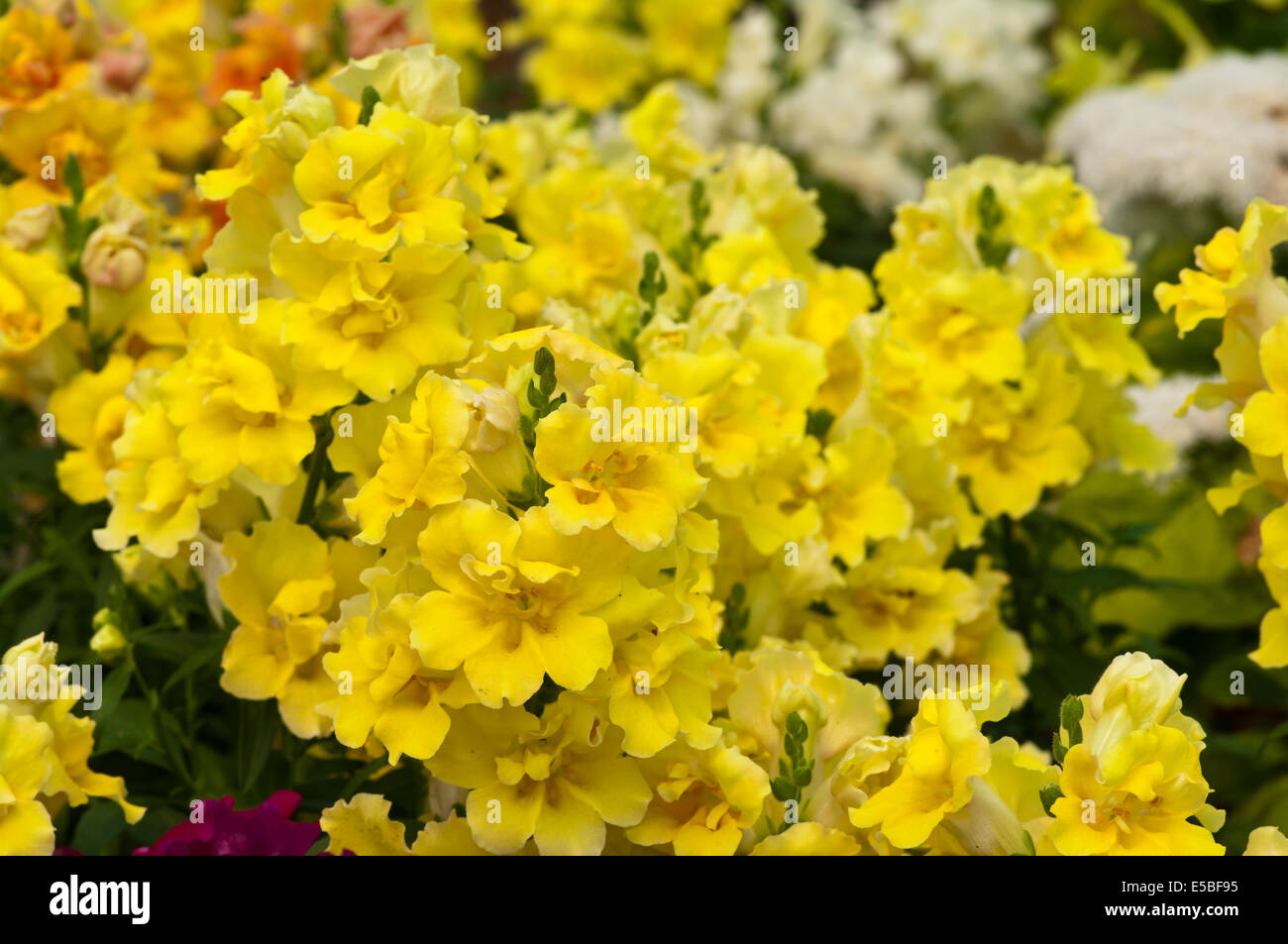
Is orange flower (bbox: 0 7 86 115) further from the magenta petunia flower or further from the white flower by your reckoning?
the white flower

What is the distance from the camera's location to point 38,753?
994mm

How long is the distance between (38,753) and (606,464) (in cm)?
44

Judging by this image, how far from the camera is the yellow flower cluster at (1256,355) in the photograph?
114cm

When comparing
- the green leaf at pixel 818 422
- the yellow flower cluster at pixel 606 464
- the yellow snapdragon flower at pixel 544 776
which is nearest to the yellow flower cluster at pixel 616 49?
the yellow flower cluster at pixel 606 464

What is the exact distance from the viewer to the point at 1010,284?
4.77 feet

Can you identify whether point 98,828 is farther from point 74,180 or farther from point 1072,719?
point 1072,719

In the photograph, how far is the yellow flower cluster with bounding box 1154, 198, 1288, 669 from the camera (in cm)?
114

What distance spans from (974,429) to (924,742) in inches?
23.1

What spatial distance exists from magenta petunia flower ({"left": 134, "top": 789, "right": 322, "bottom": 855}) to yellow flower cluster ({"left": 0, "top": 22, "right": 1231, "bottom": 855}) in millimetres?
30

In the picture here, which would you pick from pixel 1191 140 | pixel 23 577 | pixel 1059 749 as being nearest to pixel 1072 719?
pixel 1059 749

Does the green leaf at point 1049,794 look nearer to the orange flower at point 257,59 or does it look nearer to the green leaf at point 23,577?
the green leaf at point 23,577

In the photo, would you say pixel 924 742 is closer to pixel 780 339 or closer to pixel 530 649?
pixel 530 649

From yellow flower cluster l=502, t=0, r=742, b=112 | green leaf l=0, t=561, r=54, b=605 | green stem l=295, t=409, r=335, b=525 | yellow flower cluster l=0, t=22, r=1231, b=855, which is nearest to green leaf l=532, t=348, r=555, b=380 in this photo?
yellow flower cluster l=0, t=22, r=1231, b=855

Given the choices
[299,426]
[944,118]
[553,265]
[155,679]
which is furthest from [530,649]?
[944,118]
